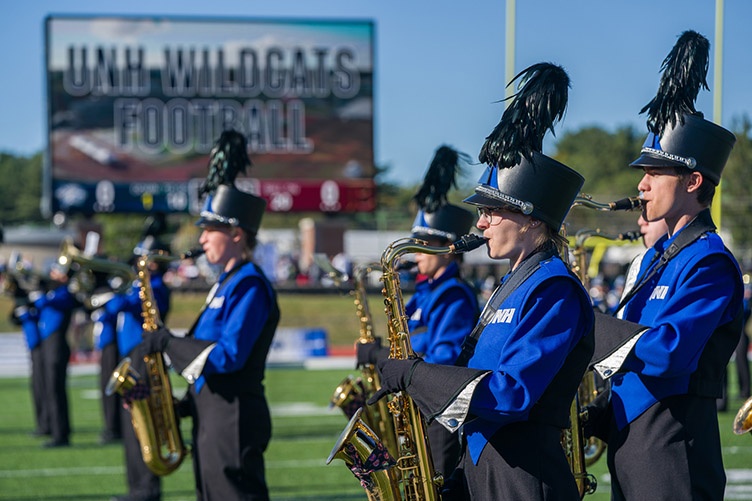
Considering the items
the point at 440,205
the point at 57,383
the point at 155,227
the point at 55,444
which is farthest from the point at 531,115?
the point at 57,383

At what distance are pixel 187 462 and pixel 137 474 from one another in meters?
2.45

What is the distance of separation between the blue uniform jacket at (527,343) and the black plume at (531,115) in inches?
14.5

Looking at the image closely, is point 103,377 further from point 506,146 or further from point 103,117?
point 103,117

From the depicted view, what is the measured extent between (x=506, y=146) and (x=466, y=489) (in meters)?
1.13

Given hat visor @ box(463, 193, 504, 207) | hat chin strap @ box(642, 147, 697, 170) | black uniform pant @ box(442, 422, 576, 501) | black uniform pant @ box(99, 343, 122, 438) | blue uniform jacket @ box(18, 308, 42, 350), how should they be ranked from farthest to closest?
blue uniform jacket @ box(18, 308, 42, 350), black uniform pant @ box(99, 343, 122, 438), hat chin strap @ box(642, 147, 697, 170), hat visor @ box(463, 193, 504, 207), black uniform pant @ box(442, 422, 576, 501)

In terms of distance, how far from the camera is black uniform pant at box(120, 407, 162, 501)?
7539 mm

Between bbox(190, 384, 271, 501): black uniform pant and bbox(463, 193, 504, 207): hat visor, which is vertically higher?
bbox(463, 193, 504, 207): hat visor

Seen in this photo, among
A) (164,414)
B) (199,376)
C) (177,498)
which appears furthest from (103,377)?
(199,376)

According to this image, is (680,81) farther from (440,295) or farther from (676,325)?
(440,295)

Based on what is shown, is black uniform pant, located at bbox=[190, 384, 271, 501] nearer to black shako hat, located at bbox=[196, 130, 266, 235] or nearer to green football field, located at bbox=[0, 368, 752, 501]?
black shako hat, located at bbox=[196, 130, 266, 235]

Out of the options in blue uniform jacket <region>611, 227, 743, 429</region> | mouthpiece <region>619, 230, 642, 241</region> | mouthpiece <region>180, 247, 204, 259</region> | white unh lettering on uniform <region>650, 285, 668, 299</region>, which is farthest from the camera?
mouthpiece <region>180, 247, 204, 259</region>

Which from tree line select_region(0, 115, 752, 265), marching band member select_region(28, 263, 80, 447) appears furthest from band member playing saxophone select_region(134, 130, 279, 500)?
tree line select_region(0, 115, 752, 265)

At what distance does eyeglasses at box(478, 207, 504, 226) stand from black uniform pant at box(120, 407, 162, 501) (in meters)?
4.54

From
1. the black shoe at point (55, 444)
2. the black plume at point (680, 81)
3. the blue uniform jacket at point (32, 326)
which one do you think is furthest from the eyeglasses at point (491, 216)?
the blue uniform jacket at point (32, 326)
